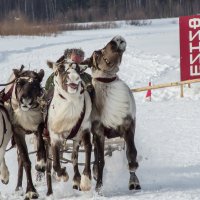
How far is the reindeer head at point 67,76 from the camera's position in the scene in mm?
7152

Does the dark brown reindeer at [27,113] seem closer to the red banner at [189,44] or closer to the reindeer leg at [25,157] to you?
the reindeer leg at [25,157]

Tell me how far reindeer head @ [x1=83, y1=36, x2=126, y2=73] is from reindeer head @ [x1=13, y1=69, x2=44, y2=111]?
0.63 m

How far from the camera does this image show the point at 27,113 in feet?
25.2

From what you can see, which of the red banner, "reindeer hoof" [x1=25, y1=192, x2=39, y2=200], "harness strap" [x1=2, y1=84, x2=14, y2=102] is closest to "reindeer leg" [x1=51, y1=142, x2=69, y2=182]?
"reindeer hoof" [x1=25, y1=192, x2=39, y2=200]

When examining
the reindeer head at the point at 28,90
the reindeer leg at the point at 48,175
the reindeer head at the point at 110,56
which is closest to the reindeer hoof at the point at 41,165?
the reindeer leg at the point at 48,175

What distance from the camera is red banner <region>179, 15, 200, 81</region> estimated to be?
1741 cm

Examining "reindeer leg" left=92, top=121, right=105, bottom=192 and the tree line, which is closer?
"reindeer leg" left=92, top=121, right=105, bottom=192

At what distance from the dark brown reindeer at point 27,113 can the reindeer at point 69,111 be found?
7.7 inches

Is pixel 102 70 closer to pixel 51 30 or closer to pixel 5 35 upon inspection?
pixel 5 35

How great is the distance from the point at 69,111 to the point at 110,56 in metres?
0.79

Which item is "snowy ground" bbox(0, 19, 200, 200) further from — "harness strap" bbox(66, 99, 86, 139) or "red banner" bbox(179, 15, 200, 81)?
"red banner" bbox(179, 15, 200, 81)

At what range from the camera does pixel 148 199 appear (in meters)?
7.10

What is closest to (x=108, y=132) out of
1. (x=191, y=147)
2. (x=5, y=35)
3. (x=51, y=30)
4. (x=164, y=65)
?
(x=191, y=147)

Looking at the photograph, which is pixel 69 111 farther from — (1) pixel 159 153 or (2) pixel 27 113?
(1) pixel 159 153
